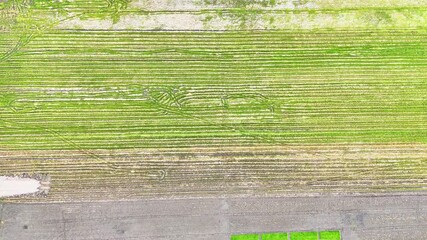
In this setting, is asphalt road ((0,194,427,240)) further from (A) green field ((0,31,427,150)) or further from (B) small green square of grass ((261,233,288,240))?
(A) green field ((0,31,427,150))

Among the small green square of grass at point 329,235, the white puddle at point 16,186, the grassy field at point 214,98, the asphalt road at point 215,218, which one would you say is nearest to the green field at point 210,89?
the grassy field at point 214,98

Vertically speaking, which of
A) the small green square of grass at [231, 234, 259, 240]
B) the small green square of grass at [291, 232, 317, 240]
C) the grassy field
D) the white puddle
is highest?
the grassy field

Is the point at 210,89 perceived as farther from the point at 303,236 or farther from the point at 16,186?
the point at 16,186

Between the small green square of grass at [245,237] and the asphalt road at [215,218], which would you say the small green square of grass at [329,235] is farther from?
the small green square of grass at [245,237]

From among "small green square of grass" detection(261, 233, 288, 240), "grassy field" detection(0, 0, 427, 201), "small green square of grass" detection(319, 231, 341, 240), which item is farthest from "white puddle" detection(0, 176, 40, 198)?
"small green square of grass" detection(319, 231, 341, 240)

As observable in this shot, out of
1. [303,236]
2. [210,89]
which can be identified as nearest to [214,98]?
[210,89]
